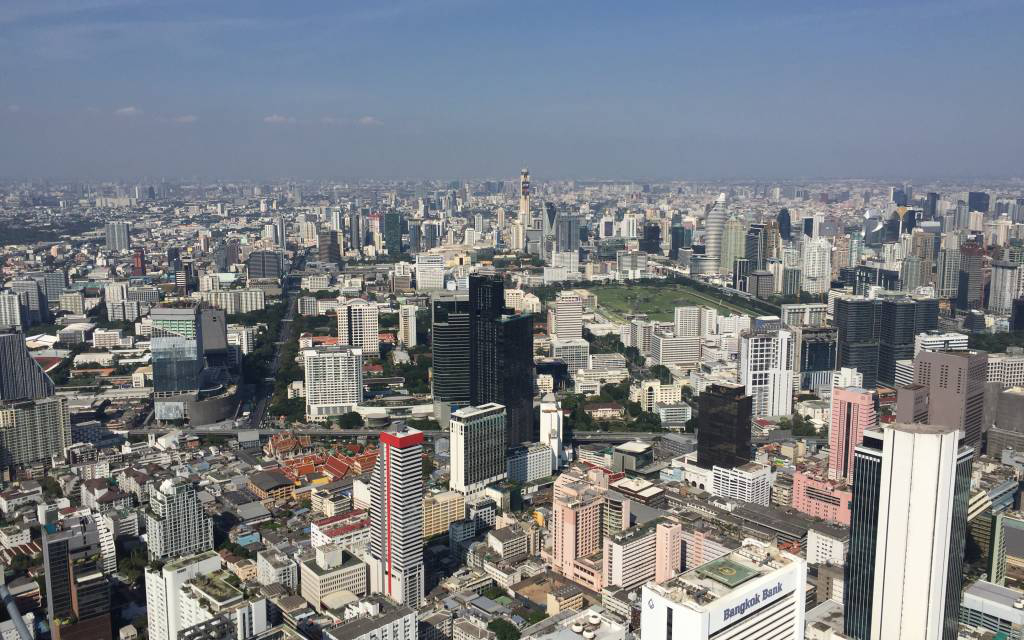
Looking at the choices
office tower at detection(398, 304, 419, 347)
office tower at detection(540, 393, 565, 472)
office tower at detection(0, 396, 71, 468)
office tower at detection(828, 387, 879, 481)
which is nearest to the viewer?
office tower at detection(828, 387, 879, 481)

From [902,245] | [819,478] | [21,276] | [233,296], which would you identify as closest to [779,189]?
[902,245]

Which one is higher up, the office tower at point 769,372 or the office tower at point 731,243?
the office tower at point 731,243

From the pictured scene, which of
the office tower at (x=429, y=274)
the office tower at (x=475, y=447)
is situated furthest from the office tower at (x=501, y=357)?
the office tower at (x=429, y=274)

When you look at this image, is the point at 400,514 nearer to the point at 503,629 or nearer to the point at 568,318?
the point at 503,629

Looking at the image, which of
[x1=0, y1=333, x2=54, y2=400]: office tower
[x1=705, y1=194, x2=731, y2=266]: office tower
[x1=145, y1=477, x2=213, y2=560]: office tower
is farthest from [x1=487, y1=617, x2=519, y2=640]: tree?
[x1=705, y1=194, x2=731, y2=266]: office tower

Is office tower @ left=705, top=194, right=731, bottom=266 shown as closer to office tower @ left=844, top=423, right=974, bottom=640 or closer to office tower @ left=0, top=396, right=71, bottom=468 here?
office tower @ left=0, top=396, right=71, bottom=468

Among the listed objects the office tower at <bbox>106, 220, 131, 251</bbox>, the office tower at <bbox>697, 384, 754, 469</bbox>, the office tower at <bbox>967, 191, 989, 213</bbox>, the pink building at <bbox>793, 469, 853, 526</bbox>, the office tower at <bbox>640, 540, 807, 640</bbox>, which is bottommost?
the pink building at <bbox>793, 469, 853, 526</bbox>

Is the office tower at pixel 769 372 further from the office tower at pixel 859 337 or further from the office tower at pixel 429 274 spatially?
the office tower at pixel 429 274
